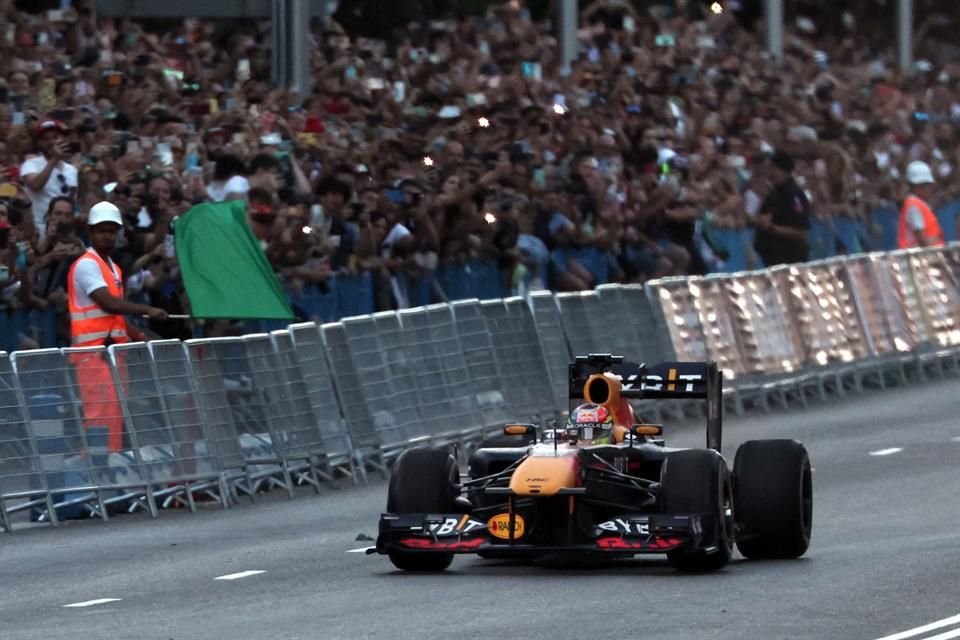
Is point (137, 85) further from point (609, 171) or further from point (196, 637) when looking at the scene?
point (196, 637)

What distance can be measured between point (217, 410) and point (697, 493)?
5505 millimetres

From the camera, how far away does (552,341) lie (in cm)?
2152

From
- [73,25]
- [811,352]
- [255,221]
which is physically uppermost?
[73,25]

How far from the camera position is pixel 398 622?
11.1 m

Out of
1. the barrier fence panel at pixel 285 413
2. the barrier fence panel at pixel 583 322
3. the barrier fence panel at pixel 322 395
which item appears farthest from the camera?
the barrier fence panel at pixel 583 322

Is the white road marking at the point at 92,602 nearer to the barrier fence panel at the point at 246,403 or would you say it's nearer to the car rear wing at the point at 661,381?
the car rear wing at the point at 661,381

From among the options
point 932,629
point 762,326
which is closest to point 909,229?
A: point 762,326

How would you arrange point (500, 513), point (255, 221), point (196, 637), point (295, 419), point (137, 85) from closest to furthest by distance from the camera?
point (196, 637), point (500, 513), point (295, 419), point (255, 221), point (137, 85)

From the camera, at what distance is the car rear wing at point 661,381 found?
13.9 meters

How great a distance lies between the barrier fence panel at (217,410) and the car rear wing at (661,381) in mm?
3889

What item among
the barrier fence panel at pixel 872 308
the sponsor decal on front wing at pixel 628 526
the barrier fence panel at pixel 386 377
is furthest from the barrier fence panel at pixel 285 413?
the barrier fence panel at pixel 872 308

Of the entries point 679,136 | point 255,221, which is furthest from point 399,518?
point 679,136

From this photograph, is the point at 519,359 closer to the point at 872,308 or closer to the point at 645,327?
the point at 645,327

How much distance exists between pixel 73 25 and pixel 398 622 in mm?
12931
